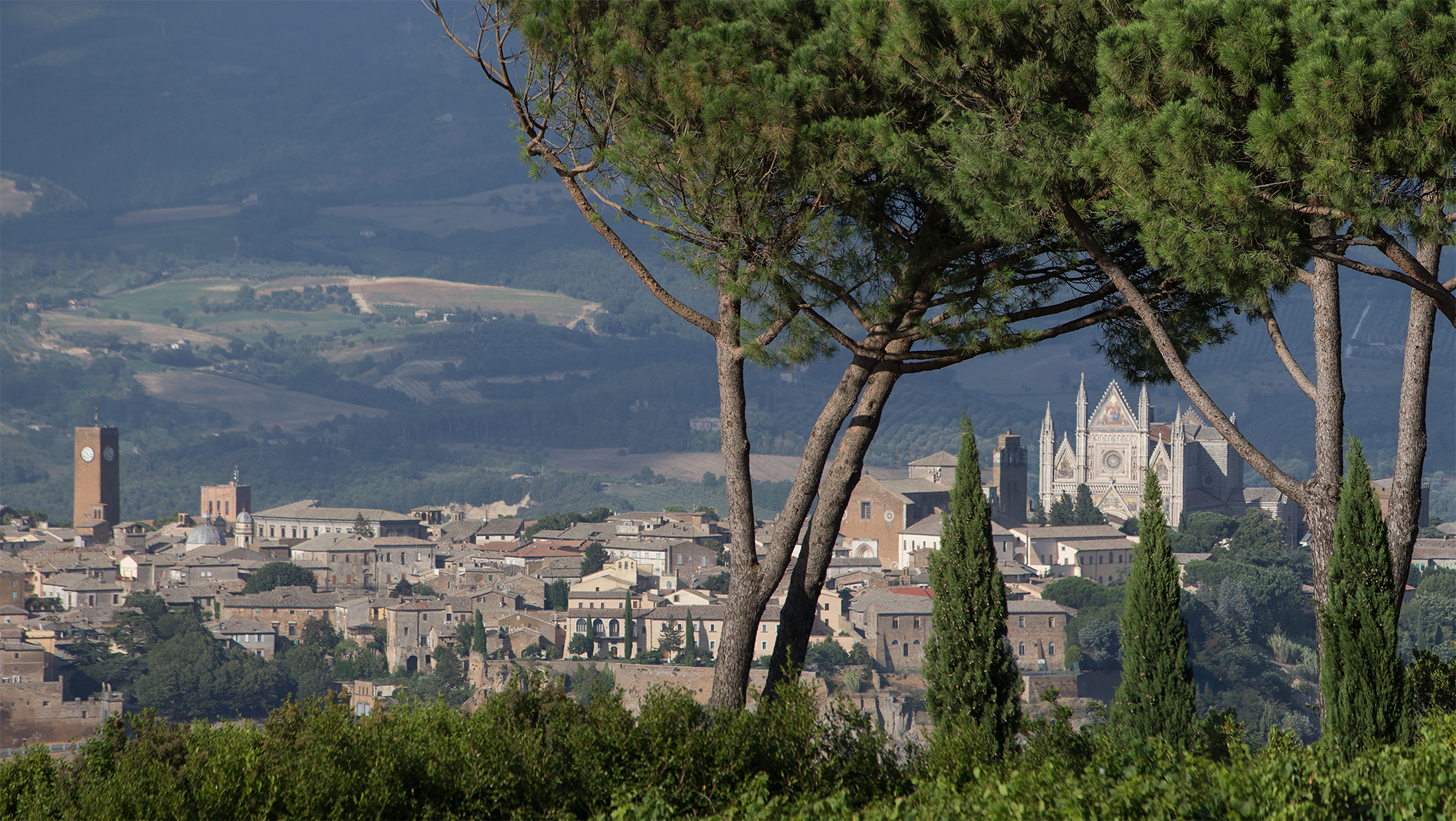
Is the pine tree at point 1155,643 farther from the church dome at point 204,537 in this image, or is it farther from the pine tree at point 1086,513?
the church dome at point 204,537

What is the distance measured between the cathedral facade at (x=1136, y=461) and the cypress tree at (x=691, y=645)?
4539 centimetres

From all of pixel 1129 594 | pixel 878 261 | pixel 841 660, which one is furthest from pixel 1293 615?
pixel 878 261

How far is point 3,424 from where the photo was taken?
18138 cm

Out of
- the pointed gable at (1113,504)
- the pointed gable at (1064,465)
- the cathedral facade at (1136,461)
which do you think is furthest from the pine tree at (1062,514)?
the pointed gable at (1064,465)

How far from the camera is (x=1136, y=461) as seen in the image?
91875 millimetres

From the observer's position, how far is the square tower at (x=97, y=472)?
98062 mm

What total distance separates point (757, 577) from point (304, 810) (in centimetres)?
296

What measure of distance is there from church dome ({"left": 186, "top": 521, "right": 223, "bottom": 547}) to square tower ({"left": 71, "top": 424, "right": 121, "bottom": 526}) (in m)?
20.5

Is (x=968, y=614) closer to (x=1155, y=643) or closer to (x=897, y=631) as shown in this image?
(x=1155, y=643)

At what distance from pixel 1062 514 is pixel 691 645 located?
39481 mm

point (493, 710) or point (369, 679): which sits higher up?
point (493, 710)

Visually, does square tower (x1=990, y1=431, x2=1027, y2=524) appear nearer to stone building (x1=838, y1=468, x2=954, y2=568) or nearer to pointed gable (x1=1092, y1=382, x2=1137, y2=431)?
pointed gable (x1=1092, y1=382, x2=1137, y2=431)

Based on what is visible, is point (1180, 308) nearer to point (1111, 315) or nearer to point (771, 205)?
point (1111, 315)

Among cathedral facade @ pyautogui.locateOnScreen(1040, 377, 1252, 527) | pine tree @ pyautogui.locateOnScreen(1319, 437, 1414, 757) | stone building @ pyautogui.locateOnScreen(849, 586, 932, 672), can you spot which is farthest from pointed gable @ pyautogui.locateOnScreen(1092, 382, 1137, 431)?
pine tree @ pyautogui.locateOnScreen(1319, 437, 1414, 757)
